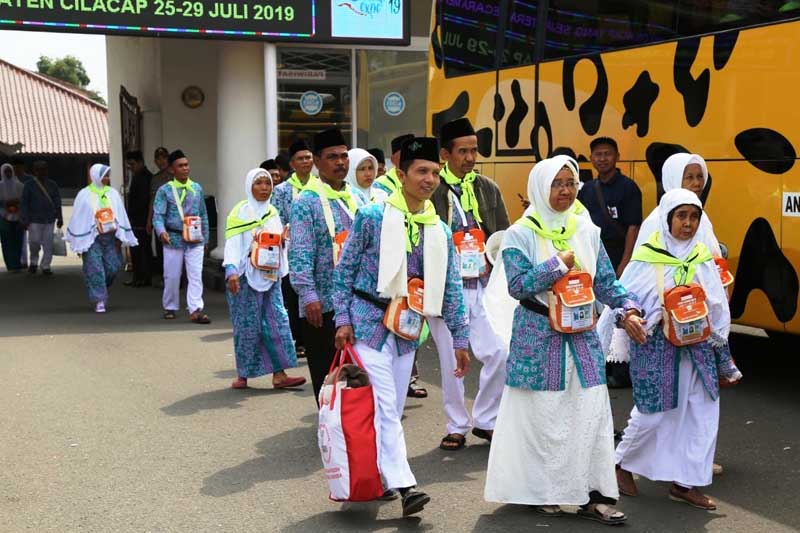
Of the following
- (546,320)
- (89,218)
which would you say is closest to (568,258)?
(546,320)

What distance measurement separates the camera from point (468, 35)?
11023 mm

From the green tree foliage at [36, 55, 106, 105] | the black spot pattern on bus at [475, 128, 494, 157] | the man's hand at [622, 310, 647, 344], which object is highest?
the green tree foliage at [36, 55, 106, 105]

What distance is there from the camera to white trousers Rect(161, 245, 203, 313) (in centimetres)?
1286

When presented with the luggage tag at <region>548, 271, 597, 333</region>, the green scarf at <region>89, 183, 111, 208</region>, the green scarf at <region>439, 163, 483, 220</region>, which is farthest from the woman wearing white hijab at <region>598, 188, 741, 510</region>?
the green scarf at <region>89, 183, 111, 208</region>

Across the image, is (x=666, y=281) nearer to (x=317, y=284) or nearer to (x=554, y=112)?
(x=317, y=284)

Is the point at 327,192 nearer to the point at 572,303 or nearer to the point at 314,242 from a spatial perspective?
the point at 314,242

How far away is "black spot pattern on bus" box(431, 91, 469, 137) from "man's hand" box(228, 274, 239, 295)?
119 inches

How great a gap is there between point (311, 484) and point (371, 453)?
100cm

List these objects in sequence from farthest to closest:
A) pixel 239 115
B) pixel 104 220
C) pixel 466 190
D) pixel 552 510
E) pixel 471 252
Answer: pixel 239 115
pixel 104 220
pixel 466 190
pixel 471 252
pixel 552 510

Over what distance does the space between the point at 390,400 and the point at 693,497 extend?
1582 millimetres

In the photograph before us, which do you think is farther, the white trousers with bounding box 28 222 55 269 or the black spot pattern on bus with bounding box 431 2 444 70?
the white trousers with bounding box 28 222 55 269

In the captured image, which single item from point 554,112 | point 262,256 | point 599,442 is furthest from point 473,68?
point 599,442

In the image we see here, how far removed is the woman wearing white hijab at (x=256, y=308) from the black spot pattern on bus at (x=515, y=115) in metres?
2.45

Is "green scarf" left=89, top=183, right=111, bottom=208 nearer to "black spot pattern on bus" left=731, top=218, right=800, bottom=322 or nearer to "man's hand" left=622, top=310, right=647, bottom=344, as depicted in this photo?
"black spot pattern on bus" left=731, top=218, right=800, bottom=322
